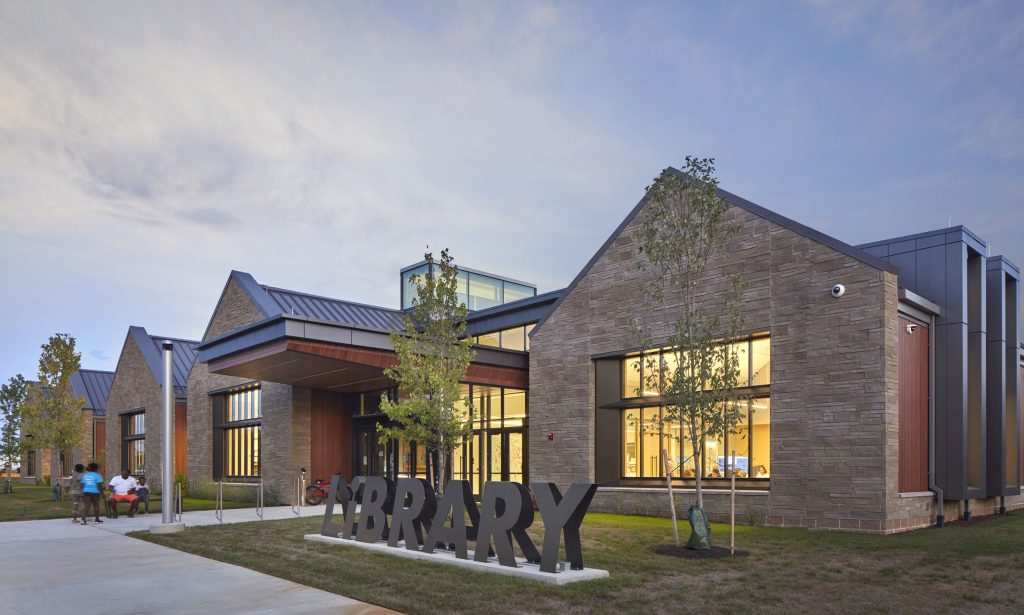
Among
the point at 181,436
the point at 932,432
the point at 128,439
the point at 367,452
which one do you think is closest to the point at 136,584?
the point at 932,432

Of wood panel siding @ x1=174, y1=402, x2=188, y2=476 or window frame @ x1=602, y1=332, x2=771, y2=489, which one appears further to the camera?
wood panel siding @ x1=174, y1=402, x2=188, y2=476

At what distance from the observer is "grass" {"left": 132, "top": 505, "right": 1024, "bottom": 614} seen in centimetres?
942

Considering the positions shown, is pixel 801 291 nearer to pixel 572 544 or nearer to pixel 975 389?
pixel 975 389

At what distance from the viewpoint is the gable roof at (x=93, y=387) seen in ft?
190

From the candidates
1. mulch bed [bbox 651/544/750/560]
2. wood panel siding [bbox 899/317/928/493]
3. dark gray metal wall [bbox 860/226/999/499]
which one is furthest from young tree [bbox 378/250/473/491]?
dark gray metal wall [bbox 860/226/999/499]

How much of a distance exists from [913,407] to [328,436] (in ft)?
62.9

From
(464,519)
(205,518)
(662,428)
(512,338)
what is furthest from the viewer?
(512,338)

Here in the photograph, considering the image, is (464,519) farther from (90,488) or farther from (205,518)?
(90,488)

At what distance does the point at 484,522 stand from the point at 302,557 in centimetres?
348

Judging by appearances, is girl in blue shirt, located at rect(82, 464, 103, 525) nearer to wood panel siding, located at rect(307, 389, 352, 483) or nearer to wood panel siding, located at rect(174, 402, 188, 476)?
wood panel siding, located at rect(307, 389, 352, 483)

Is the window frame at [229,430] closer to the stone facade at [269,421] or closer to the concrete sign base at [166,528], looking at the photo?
the stone facade at [269,421]

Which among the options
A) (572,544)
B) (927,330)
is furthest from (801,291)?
(572,544)

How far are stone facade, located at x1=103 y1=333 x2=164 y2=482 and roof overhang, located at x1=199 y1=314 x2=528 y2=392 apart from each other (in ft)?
54.6

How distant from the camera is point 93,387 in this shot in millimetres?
60531
